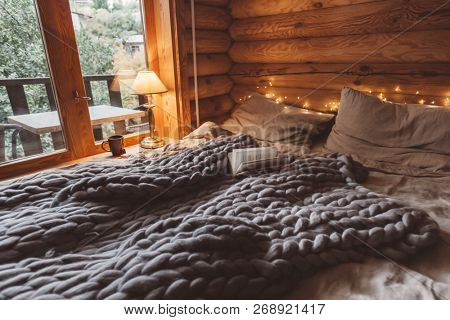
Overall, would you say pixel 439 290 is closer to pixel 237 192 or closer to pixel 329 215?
pixel 329 215

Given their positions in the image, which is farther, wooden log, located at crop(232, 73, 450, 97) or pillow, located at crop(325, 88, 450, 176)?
wooden log, located at crop(232, 73, 450, 97)

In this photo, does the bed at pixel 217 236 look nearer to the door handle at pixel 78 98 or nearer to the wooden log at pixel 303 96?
the door handle at pixel 78 98

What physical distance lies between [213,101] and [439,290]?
7.69 feet

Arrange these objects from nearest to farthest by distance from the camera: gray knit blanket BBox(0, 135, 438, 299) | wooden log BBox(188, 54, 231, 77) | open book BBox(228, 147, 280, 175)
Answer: gray knit blanket BBox(0, 135, 438, 299), open book BBox(228, 147, 280, 175), wooden log BBox(188, 54, 231, 77)

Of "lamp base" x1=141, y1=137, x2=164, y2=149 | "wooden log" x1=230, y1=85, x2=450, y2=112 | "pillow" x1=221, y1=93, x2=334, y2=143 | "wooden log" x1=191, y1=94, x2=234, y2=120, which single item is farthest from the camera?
"wooden log" x1=191, y1=94, x2=234, y2=120

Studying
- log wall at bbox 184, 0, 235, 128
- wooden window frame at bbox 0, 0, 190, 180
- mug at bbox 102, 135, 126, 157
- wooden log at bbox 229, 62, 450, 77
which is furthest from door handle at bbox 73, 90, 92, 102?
wooden log at bbox 229, 62, 450, 77

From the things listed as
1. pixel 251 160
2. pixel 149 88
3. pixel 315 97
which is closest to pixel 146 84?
pixel 149 88

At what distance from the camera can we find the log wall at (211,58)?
2.45m

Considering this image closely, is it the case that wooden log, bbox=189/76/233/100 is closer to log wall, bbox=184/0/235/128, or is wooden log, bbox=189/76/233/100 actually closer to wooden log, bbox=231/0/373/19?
log wall, bbox=184/0/235/128

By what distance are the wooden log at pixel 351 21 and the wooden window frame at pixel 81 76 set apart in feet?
2.46

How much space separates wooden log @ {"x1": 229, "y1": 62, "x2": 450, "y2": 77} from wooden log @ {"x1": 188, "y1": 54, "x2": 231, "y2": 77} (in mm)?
103

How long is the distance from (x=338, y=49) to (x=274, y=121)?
28.2 inches

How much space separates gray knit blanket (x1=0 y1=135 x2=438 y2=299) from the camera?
70 cm

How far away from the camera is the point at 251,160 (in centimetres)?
135
